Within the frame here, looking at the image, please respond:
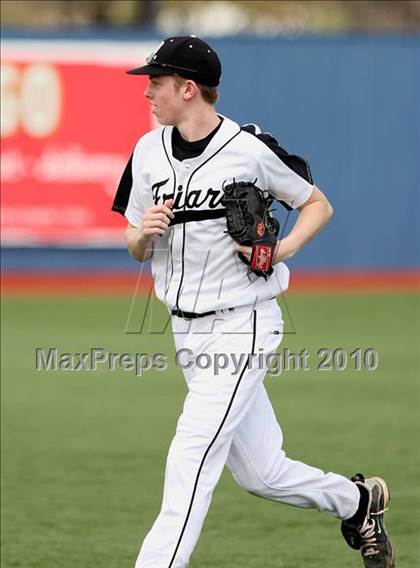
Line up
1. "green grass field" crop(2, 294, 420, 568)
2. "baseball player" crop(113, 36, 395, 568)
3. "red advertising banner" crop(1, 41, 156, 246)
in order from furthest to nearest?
"red advertising banner" crop(1, 41, 156, 246)
"green grass field" crop(2, 294, 420, 568)
"baseball player" crop(113, 36, 395, 568)

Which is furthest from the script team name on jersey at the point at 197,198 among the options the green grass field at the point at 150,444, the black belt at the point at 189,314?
the green grass field at the point at 150,444

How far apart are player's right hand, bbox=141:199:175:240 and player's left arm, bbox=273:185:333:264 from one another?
46 cm

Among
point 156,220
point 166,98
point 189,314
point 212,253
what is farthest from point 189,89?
point 189,314

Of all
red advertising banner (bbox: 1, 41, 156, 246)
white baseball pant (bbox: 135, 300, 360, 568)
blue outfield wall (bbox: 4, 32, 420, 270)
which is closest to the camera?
white baseball pant (bbox: 135, 300, 360, 568)

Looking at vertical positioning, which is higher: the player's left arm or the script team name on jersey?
the script team name on jersey

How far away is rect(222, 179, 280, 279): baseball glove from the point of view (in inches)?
201

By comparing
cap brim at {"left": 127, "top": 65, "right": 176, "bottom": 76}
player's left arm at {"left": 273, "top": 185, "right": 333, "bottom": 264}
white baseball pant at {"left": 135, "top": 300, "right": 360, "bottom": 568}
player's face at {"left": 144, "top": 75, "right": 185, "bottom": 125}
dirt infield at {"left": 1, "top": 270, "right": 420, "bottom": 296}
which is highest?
cap brim at {"left": 127, "top": 65, "right": 176, "bottom": 76}

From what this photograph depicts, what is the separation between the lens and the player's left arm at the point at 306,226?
5.26 metres

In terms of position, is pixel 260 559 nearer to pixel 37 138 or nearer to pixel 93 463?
pixel 93 463

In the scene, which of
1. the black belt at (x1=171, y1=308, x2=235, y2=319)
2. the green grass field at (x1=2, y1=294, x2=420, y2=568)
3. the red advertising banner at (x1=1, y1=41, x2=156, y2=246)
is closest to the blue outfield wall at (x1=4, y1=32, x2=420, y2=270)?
the red advertising banner at (x1=1, y1=41, x2=156, y2=246)

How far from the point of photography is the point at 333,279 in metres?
20.5

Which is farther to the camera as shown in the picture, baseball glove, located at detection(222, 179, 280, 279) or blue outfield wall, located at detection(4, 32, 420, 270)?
blue outfield wall, located at detection(4, 32, 420, 270)

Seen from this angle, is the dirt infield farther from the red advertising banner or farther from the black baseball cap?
the black baseball cap

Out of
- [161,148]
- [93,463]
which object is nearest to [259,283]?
[161,148]
